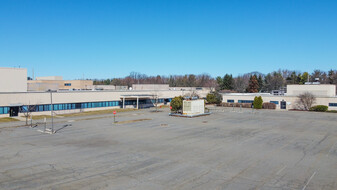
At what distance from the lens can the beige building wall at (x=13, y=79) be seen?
41.2m

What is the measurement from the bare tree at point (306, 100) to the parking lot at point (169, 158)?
875 inches

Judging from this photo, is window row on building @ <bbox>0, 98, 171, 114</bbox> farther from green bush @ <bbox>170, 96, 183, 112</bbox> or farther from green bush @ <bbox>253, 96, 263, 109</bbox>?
green bush @ <bbox>253, 96, 263, 109</bbox>

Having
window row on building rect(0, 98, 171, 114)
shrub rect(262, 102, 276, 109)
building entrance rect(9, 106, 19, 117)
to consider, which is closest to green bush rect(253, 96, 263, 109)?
shrub rect(262, 102, 276, 109)

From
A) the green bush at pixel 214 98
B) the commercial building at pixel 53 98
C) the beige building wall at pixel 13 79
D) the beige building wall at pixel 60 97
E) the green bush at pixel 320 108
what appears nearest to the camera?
the beige building wall at pixel 60 97

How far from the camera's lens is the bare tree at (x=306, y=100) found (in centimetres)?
5147

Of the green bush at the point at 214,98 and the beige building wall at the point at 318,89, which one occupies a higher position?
the beige building wall at the point at 318,89

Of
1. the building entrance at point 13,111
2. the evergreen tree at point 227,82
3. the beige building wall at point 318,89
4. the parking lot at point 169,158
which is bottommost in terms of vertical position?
the parking lot at point 169,158

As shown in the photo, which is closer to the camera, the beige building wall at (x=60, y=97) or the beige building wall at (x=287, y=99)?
the beige building wall at (x=60, y=97)

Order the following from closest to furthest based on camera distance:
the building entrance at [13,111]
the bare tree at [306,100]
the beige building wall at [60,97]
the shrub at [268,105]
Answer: the beige building wall at [60,97], the building entrance at [13,111], the bare tree at [306,100], the shrub at [268,105]

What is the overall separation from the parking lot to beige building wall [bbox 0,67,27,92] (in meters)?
13.3

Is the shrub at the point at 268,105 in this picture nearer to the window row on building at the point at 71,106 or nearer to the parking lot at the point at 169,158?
the parking lot at the point at 169,158

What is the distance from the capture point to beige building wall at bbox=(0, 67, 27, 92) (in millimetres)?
41250

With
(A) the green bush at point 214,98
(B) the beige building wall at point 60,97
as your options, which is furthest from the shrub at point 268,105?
(B) the beige building wall at point 60,97

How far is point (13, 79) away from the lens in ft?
138
